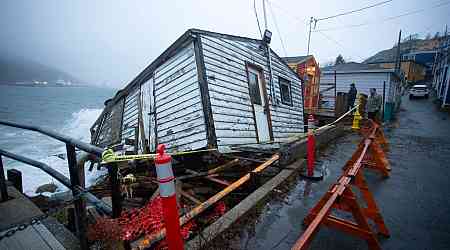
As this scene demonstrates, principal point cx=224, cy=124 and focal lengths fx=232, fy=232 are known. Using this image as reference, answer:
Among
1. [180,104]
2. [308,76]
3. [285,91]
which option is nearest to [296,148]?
[180,104]

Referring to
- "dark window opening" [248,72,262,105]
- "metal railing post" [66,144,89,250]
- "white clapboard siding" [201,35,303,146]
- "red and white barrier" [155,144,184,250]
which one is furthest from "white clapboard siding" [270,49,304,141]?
"metal railing post" [66,144,89,250]

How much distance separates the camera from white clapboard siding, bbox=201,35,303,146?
7.07 metres

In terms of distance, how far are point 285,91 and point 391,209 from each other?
7766 mm

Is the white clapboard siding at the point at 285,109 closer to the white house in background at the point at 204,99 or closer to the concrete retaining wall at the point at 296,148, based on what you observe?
the white house in background at the point at 204,99

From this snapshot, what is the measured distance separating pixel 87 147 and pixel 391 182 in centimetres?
630

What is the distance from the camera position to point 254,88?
353 inches

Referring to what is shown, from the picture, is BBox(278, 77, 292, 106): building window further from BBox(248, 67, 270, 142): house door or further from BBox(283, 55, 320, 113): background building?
BBox(283, 55, 320, 113): background building

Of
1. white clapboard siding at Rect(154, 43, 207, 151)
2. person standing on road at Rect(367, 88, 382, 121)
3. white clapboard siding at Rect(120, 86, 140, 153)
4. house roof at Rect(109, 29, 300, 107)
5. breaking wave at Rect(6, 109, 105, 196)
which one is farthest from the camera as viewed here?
person standing on road at Rect(367, 88, 382, 121)

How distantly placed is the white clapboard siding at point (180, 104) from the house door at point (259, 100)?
248cm

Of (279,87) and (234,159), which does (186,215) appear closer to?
(234,159)

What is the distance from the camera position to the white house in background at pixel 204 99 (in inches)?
275

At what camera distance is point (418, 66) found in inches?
2050

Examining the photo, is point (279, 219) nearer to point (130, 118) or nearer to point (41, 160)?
point (130, 118)

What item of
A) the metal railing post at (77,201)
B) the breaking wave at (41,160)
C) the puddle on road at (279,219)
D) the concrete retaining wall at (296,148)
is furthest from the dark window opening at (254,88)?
the metal railing post at (77,201)
